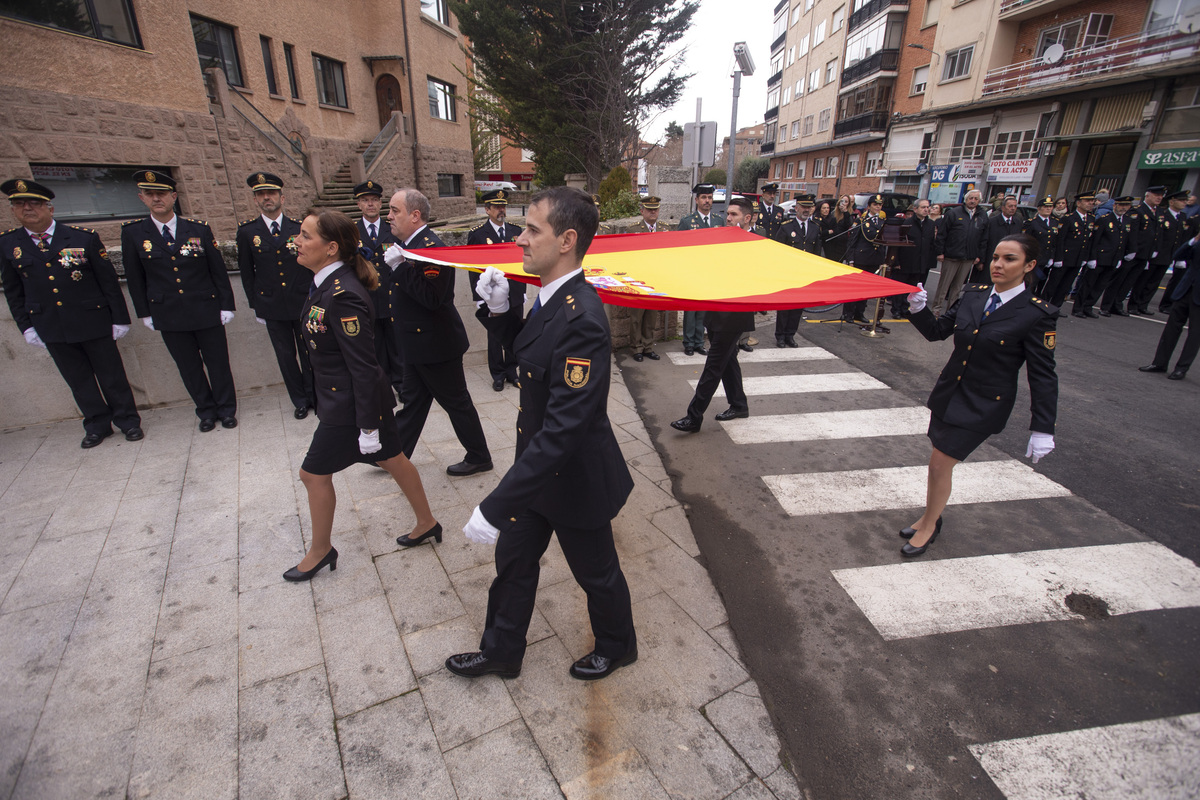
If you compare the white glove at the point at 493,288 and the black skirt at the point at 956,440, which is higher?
the white glove at the point at 493,288

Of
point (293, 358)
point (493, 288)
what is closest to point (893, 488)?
point (493, 288)

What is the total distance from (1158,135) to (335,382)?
27414 millimetres

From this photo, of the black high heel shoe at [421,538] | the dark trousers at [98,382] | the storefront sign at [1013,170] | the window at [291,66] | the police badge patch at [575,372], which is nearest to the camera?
the police badge patch at [575,372]

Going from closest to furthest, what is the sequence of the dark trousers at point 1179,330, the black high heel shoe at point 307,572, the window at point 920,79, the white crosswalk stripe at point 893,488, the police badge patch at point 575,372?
1. the police badge patch at point 575,372
2. the black high heel shoe at point 307,572
3. the white crosswalk stripe at point 893,488
4. the dark trousers at point 1179,330
5. the window at point 920,79

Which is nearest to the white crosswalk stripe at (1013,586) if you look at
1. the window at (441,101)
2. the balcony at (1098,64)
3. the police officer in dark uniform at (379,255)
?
the police officer in dark uniform at (379,255)

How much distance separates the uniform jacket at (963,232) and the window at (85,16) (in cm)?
1536

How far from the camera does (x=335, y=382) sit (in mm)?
3148

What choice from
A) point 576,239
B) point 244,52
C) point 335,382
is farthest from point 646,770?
point 244,52

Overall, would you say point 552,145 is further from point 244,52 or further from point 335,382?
point 335,382

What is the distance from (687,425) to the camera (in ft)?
19.3

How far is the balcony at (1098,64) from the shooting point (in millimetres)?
18625

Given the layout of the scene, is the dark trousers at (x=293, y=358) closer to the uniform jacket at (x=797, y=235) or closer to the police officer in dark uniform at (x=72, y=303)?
the police officer in dark uniform at (x=72, y=303)

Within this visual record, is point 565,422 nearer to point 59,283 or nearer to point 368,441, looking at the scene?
point 368,441

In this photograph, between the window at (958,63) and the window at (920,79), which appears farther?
the window at (920,79)
